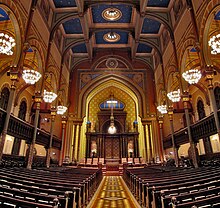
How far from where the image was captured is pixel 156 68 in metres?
18.9

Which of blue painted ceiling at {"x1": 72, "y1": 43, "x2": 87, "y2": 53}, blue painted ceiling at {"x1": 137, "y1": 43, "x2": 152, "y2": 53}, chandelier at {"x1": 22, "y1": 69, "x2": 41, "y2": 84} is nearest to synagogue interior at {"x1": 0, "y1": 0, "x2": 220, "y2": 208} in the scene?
chandelier at {"x1": 22, "y1": 69, "x2": 41, "y2": 84}

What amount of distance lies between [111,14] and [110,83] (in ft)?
26.2

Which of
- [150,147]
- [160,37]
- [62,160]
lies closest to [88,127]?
[62,160]

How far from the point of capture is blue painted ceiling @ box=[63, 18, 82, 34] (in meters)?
15.5

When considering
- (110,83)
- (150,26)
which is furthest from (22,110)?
(150,26)

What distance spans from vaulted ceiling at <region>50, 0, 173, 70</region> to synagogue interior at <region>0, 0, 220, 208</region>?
9cm

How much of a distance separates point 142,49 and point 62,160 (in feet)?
48.3

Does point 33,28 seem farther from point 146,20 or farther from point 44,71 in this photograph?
point 146,20

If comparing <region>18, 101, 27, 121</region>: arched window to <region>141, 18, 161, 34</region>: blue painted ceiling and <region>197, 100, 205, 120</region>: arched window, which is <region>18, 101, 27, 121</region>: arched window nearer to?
<region>141, 18, 161, 34</region>: blue painted ceiling

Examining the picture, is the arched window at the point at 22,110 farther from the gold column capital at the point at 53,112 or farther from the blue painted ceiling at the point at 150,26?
the blue painted ceiling at the point at 150,26

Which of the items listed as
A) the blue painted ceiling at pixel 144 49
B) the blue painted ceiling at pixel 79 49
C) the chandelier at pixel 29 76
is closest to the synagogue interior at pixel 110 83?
the chandelier at pixel 29 76

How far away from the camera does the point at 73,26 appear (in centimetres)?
1605

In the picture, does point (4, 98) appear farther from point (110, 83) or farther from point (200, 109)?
point (200, 109)

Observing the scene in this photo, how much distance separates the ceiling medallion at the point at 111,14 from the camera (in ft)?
49.6
